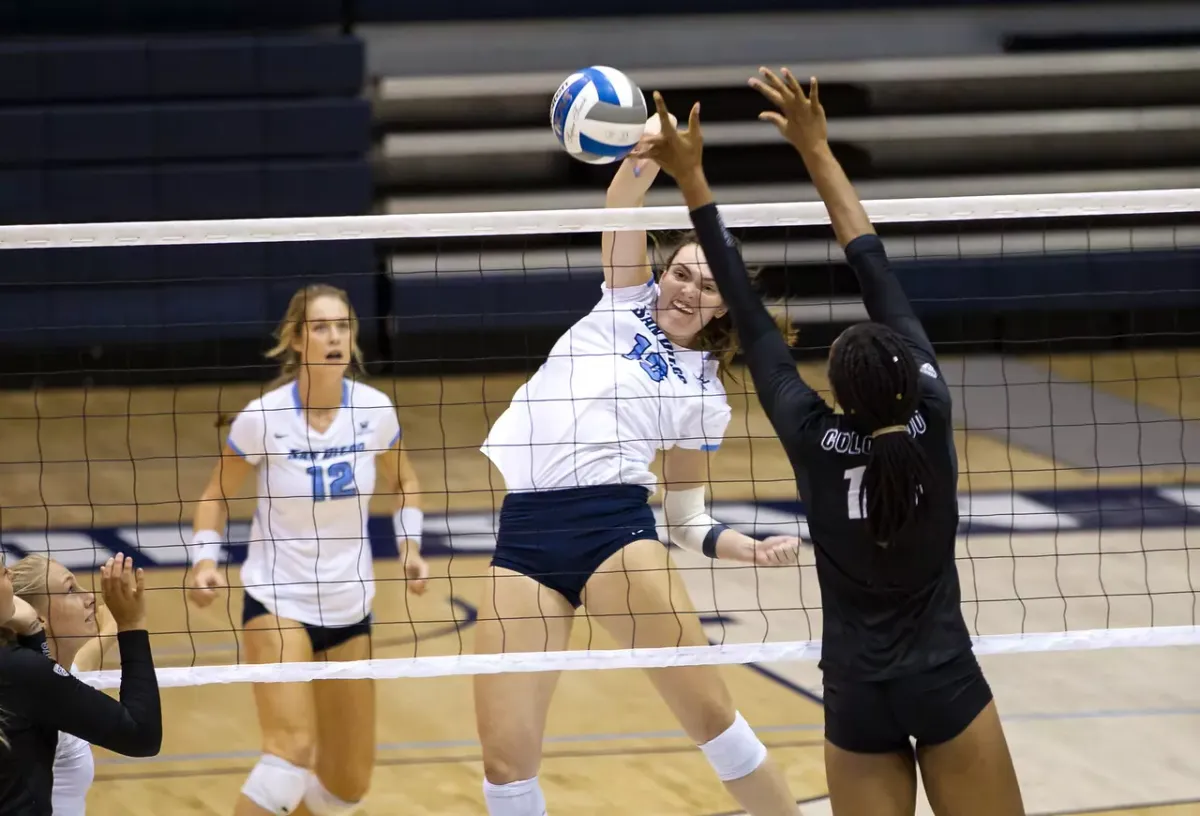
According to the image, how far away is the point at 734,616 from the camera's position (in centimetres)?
667

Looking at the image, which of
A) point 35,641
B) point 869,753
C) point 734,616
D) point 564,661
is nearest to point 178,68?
point 734,616

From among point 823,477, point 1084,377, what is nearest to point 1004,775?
point 823,477

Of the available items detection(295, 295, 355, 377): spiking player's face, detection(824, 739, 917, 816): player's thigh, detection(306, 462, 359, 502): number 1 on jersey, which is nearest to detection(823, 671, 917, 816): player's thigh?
detection(824, 739, 917, 816): player's thigh

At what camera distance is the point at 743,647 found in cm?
404

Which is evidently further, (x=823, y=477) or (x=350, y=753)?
(x=350, y=753)

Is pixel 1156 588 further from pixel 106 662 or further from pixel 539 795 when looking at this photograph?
pixel 106 662

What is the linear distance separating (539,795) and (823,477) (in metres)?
1.39

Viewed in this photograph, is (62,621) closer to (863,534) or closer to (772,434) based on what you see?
(863,534)

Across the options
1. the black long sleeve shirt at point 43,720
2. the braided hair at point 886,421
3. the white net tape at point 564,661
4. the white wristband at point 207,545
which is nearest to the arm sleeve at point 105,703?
the black long sleeve shirt at point 43,720

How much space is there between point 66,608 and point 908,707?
78.3 inches

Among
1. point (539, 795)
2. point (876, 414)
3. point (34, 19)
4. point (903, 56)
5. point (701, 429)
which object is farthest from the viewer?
point (903, 56)

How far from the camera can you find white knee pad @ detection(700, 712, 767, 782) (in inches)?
159

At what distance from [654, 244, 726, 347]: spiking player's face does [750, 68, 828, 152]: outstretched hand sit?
0.89m

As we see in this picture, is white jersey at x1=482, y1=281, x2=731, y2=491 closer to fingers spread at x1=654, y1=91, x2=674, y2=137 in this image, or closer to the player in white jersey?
fingers spread at x1=654, y1=91, x2=674, y2=137
